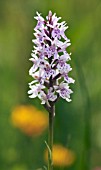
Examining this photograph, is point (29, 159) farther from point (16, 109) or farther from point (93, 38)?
point (93, 38)

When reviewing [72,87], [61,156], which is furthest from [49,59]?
[72,87]

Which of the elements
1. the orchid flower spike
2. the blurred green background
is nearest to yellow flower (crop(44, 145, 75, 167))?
the blurred green background

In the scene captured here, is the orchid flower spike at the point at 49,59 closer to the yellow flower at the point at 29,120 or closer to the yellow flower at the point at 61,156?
the yellow flower at the point at 61,156

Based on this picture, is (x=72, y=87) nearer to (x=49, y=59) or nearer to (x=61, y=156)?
(x=61, y=156)

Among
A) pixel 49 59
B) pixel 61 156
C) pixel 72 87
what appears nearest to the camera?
pixel 49 59

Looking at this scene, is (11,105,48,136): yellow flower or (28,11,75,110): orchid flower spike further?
(11,105,48,136): yellow flower

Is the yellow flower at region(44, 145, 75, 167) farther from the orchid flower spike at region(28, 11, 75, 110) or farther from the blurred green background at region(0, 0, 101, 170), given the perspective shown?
the orchid flower spike at region(28, 11, 75, 110)
